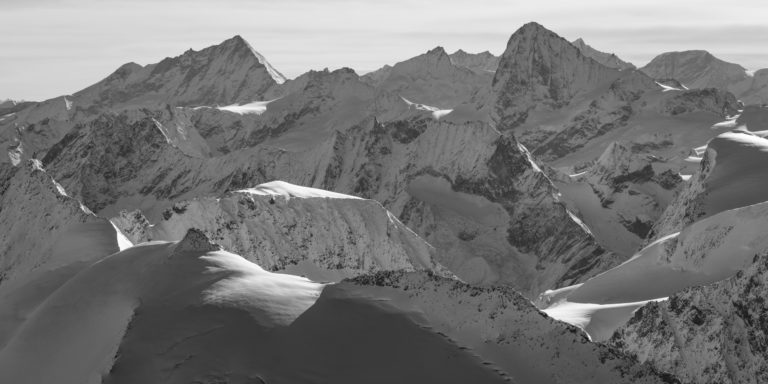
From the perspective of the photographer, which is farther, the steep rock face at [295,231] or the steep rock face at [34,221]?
the steep rock face at [295,231]

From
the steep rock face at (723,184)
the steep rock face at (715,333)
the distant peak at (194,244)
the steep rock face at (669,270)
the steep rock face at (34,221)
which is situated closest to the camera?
the distant peak at (194,244)

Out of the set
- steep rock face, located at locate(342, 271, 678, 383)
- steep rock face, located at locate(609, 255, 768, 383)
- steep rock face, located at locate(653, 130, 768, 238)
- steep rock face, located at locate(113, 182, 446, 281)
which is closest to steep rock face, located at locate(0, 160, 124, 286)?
steep rock face, located at locate(113, 182, 446, 281)

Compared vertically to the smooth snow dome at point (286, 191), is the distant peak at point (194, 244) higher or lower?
higher

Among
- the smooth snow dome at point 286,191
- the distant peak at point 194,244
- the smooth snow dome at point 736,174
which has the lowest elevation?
the smooth snow dome at point 286,191

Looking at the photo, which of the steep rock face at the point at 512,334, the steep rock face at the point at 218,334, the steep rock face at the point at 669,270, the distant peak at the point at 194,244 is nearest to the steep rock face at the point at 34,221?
the distant peak at the point at 194,244

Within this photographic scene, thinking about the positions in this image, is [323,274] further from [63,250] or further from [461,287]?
[461,287]

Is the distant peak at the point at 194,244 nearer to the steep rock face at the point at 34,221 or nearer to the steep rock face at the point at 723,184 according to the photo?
the steep rock face at the point at 34,221
